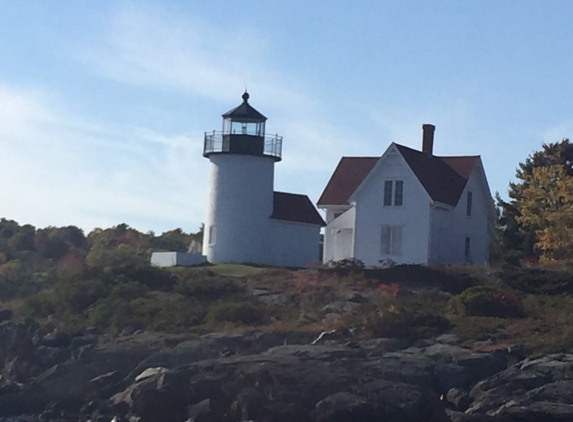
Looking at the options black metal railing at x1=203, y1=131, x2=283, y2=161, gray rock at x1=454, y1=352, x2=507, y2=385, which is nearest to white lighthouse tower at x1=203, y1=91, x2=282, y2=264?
black metal railing at x1=203, y1=131, x2=283, y2=161

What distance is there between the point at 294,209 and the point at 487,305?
49.3 feet

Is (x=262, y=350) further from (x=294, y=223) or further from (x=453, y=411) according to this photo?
(x=294, y=223)

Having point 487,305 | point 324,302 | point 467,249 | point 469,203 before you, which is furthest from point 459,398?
point 469,203

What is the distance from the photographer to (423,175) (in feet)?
132

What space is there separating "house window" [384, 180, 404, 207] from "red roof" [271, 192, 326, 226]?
4.75m

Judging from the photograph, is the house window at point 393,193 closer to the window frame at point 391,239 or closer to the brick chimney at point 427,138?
the window frame at point 391,239

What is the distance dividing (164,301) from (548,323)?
12.1 meters

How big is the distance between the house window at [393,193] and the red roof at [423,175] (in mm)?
834

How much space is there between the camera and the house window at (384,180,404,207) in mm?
40375

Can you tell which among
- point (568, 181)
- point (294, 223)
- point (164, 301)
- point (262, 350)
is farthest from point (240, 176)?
point (262, 350)

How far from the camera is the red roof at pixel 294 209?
43.8m

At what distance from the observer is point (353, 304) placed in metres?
32.3

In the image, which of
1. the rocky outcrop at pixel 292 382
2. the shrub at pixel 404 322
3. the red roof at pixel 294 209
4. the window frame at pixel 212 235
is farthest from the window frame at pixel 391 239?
the rocky outcrop at pixel 292 382

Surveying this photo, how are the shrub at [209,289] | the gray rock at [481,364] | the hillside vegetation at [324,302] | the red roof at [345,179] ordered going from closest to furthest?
1. the gray rock at [481,364]
2. the hillside vegetation at [324,302]
3. the shrub at [209,289]
4. the red roof at [345,179]
